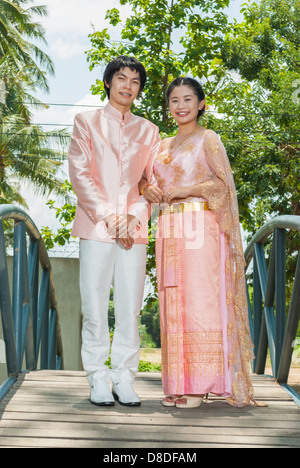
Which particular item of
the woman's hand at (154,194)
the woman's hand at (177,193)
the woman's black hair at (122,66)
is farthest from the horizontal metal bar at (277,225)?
the woman's black hair at (122,66)

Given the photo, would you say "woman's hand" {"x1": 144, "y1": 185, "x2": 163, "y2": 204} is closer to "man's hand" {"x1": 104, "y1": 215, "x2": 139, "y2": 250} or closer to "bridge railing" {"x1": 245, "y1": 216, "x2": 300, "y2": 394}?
"man's hand" {"x1": 104, "y1": 215, "x2": 139, "y2": 250}

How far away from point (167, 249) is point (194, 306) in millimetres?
288

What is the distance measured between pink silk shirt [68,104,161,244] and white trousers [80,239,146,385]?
77 millimetres

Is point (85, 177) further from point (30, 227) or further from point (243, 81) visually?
point (243, 81)

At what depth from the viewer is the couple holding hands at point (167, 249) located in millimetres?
2725

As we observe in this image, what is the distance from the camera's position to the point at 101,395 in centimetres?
266

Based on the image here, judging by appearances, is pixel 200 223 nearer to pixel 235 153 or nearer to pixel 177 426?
pixel 177 426

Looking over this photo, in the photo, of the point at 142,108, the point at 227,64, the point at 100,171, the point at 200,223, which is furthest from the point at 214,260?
the point at 227,64

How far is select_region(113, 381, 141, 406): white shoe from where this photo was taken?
2.66 meters

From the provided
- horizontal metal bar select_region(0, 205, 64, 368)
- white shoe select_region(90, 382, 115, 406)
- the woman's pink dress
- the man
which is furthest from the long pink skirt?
horizontal metal bar select_region(0, 205, 64, 368)

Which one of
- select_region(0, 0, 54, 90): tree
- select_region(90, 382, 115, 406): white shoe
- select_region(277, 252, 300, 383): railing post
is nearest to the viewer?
select_region(90, 382, 115, 406): white shoe

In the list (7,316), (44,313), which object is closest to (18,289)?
(7,316)

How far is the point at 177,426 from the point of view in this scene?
235 centimetres
